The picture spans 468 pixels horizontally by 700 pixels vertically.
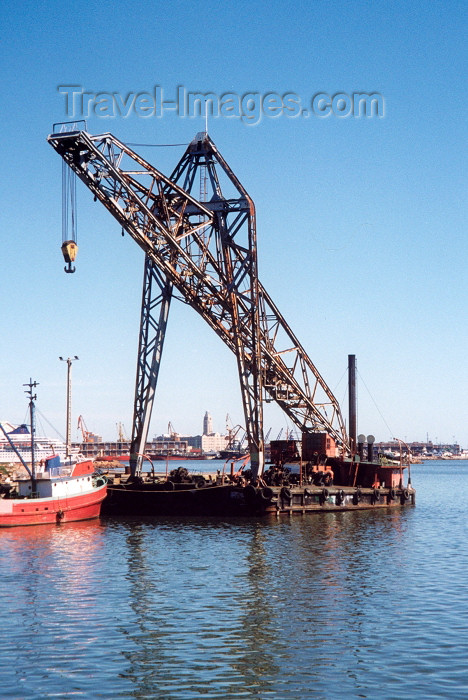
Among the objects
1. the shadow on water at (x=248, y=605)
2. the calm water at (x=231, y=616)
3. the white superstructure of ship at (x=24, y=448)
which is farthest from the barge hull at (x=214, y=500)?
the white superstructure of ship at (x=24, y=448)

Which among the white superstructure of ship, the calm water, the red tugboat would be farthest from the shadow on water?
the white superstructure of ship

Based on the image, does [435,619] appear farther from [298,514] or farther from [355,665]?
[298,514]

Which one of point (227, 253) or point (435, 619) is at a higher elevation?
point (227, 253)

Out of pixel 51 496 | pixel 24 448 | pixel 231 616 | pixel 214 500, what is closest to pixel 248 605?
pixel 231 616

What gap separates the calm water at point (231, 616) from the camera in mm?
16734

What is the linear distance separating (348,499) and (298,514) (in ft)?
18.5

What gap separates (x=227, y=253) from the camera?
48.5 metres

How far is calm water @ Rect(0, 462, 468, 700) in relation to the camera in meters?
16.7

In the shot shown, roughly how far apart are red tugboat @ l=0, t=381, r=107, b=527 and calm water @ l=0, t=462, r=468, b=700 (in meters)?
2.24

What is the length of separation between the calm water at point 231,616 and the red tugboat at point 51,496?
224 cm

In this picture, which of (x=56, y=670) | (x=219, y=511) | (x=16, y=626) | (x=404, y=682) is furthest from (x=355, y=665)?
(x=219, y=511)

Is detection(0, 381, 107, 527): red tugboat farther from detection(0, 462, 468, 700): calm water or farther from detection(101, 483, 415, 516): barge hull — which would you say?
detection(0, 462, 468, 700): calm water

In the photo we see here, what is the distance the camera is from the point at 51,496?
43.2 meters

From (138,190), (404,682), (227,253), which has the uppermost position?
(138,190)
